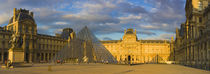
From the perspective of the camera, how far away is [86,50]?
59.5 m

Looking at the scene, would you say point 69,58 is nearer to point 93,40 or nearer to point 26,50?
point 93,40

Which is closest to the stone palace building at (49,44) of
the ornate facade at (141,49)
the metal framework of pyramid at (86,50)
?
the ornate facade at (141,49)

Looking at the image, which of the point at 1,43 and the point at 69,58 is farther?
the point at 1,43

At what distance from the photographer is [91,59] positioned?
58.9 meters

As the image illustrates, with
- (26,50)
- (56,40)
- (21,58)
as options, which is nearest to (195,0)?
(21,58)

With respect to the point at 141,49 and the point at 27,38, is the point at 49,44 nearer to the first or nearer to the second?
the point at 27,38

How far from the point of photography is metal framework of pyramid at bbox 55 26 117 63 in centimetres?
5472

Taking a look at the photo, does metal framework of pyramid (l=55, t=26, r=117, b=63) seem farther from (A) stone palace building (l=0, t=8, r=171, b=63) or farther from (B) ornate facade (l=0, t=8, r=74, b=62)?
(B) ornate facade (l=0, t=8, r=74, b=62)

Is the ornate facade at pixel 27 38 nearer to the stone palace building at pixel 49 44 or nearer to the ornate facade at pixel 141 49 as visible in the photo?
the stone palace building at pixel 49 44

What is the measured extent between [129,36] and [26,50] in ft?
225

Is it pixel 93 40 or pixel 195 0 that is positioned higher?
pixel 195 0

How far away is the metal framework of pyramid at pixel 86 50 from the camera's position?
180 feet

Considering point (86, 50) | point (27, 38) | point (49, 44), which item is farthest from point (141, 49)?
point (86, 50)

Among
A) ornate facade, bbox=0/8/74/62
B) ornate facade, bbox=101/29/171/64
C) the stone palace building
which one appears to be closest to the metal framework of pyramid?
the stone palace building
